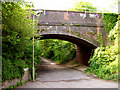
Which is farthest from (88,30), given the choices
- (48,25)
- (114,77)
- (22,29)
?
(22,29)

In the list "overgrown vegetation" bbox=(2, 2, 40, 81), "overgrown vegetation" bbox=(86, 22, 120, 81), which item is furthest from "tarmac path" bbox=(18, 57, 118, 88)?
"overgrown vegetation" bbox=(2, 2, 40, 81)

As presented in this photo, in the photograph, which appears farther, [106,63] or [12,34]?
[106,63]

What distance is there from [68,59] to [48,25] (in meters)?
10.9

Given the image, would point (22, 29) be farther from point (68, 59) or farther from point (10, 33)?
point (68, 59)

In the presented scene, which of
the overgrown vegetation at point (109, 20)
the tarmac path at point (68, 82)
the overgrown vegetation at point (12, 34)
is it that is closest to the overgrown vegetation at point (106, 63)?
the tarmac path at point (68, 82)

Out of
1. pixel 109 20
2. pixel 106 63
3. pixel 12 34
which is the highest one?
pixel 109 20

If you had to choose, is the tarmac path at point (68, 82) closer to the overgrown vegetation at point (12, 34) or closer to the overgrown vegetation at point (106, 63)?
the overgrown vegetation at point (106, 63)

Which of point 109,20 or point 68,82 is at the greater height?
point 109,20

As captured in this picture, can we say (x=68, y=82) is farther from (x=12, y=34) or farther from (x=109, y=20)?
(x=109, y=20)

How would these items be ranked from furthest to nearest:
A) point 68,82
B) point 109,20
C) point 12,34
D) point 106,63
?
point 109,20 → point 106,63 → point 68,82 → point 12,34

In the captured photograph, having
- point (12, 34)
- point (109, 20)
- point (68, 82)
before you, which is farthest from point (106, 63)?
point (12, 34)

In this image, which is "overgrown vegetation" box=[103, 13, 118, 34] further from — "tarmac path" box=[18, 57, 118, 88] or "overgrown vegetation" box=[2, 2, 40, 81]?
"overgrown vegetation" box=[2, 2, 40, 81]


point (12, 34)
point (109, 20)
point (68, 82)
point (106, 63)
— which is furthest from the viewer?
point (109, 20)

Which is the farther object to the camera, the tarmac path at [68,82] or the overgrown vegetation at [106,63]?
the overgrown vegetation at [106,63]
